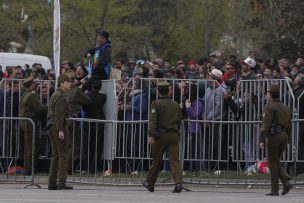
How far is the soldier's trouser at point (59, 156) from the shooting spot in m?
19.6

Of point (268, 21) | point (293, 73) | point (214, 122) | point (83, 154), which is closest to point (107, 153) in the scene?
point (83, 154)

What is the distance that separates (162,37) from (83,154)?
1147 inches

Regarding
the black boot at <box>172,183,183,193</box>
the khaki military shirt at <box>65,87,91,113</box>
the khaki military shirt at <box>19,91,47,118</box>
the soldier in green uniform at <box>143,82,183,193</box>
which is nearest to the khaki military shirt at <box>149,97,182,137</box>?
the soldier in green uniform at <box>143,82,183,193</box>

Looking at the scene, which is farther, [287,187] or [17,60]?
[17,60]

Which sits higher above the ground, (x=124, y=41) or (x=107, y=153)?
(x=124, y=41)

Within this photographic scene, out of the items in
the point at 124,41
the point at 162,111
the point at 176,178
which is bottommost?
the point at 176,178

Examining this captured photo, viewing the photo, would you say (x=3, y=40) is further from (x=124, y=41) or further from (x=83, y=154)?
(x=83, y=154)

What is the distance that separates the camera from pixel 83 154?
21172mm

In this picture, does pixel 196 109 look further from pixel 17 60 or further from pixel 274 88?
pixel 17 60

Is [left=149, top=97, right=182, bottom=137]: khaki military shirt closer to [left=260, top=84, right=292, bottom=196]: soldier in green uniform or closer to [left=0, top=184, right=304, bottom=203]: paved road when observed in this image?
[left=0, top=184, right=304, bottom=203]: paved road

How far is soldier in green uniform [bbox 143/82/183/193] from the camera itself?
1919 centimetres

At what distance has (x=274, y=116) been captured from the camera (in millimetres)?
19000

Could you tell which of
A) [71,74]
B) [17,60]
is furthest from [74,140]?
[17,60]

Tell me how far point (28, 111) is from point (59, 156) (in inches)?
106
